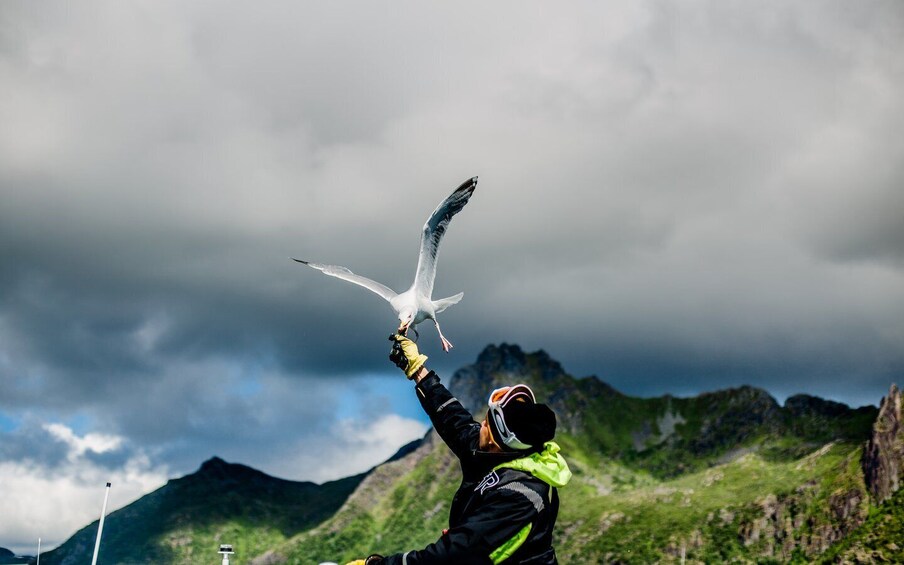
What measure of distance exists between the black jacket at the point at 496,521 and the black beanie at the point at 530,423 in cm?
19

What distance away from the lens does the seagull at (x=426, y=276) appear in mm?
12125

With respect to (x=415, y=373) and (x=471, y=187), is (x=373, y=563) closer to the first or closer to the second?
(x=415, y=373)

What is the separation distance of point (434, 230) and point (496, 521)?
10.2 metres

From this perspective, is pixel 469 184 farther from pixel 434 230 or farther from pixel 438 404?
pixel 438 404

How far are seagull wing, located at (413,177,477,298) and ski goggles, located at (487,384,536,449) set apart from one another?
6.02m

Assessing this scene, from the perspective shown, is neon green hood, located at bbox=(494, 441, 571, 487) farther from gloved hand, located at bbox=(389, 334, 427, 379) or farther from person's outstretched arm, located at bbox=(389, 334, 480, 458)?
gloved hand, located at bbox=(389, 334, 427, 379)

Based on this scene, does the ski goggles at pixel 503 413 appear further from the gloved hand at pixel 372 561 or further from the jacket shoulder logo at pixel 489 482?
the gloved hand at pixel 372 561

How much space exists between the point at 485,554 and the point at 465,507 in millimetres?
567

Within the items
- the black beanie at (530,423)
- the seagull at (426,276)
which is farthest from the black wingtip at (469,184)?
the black beanie at (530,423)

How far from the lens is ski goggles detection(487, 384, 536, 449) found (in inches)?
277

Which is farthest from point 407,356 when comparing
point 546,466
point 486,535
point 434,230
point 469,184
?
point 434,230

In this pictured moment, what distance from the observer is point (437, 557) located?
21.6ft

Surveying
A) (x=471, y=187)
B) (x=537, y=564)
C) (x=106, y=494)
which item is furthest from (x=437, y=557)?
(x=471, y=187)

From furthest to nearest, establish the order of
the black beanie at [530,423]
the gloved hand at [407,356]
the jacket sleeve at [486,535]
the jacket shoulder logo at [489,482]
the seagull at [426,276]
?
→ the seagull at [426,276] < the gloved hand at [407,356] < the black beanie at [530,423] < the jacket shoulder logo at [489,482] < the jacket sleeve at [486,535]
